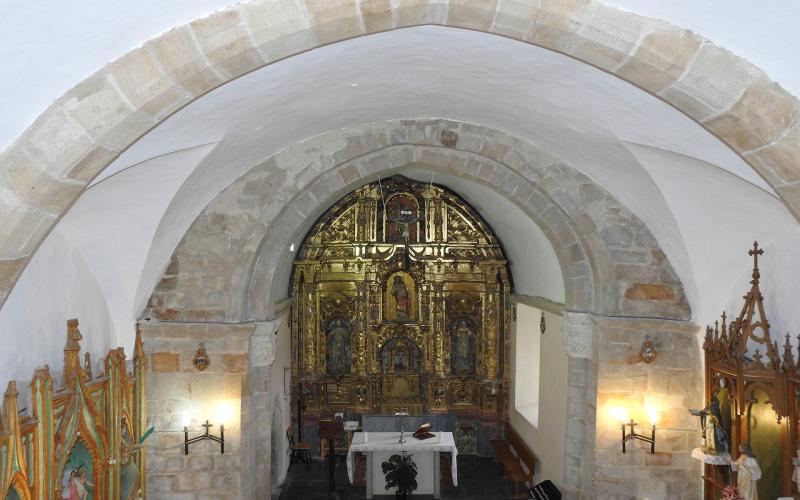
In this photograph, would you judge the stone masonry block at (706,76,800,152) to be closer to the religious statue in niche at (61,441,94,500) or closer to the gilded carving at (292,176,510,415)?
the religious statue in niche at (61,441,94,500)

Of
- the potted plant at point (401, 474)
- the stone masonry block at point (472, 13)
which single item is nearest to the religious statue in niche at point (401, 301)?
the potted plant at point (401, 474)

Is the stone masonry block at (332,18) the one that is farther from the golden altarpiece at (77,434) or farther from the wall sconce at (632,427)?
the wall sconce at (632,427)

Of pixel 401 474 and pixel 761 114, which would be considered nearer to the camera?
pixel 761 114

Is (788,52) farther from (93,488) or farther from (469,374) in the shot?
(469,374)

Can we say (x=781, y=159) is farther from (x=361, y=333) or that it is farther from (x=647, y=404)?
(x=361, y=333)

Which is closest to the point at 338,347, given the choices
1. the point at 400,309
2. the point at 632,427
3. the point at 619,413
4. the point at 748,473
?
the point at 400,309

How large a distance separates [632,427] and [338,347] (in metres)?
6.13

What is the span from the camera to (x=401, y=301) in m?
12.5

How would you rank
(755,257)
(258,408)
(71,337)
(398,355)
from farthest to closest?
1. (398,355)
2. (258,408)
3. (755,257)
4. (71,337)

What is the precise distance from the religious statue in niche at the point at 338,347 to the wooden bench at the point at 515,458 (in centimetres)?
279

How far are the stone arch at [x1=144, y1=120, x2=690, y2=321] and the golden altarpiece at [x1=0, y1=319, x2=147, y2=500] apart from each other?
1.35 m

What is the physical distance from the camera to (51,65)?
3.29 m

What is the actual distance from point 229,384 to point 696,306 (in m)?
4.66

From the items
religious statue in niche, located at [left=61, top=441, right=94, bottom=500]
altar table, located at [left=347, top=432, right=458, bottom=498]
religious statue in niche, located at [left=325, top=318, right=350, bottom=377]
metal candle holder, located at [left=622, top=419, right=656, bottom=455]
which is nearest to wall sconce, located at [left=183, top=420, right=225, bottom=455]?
religious statue in niche, located at [left=61, top=441, right=94, bottom=500]
